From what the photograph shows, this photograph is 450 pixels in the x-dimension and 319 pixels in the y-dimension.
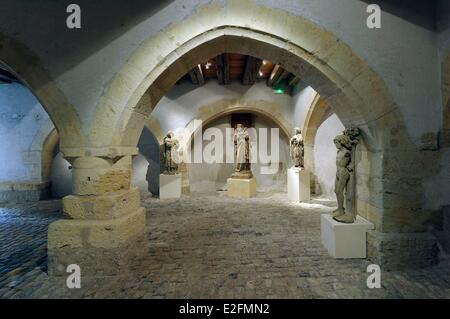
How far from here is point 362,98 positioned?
2.49 meters

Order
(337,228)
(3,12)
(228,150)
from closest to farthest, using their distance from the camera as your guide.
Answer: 1. (3,12)
2. (337,228)
3. (228,150)

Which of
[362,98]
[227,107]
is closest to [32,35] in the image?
[362,98]

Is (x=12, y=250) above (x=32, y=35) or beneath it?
beneath

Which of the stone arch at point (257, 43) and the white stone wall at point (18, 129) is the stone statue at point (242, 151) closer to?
the stone arch at point (257, 43)

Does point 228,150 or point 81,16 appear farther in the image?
point 228,150

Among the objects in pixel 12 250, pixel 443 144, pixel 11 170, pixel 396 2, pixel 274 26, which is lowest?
pixel 12 250

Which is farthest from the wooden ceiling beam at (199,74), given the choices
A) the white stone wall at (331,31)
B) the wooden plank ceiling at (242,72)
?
the white stone wall at (331,31)

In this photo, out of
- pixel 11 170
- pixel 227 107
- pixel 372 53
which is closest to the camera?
pixel 372 53

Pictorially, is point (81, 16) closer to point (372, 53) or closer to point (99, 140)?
point (99, 140)

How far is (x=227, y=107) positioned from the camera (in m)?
7.77

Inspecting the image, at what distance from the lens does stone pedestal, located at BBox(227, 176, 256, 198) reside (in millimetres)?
6770

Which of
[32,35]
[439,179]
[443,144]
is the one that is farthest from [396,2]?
[32,35]

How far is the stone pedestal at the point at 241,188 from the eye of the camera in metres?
6.77

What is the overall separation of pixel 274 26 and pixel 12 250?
454 centimetres
